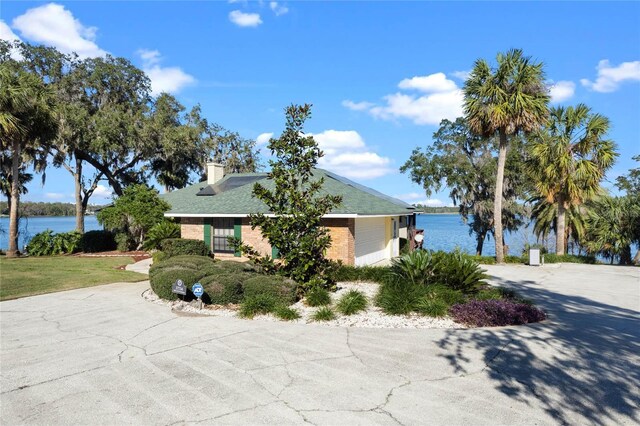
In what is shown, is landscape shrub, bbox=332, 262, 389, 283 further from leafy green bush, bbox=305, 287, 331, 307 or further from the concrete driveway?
the concrete driveway

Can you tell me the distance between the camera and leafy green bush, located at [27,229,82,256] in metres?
23.8

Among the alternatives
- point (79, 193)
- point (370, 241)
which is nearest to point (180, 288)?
point (370, 241)

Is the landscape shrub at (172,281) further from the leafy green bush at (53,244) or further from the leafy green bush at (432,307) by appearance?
the leafy green bush at (53,244)

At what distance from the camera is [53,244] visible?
24484 millimetres

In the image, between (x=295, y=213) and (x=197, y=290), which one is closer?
(x=197, y=290)

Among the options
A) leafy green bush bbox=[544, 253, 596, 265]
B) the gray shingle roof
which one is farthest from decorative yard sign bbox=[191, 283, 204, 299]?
leafy green bush bbox=[544, 253, 596, 265]

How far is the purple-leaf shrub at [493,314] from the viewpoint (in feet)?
28.6

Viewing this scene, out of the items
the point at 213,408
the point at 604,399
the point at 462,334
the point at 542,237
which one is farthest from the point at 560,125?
the point at 213,408

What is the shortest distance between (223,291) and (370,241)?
1011 cm

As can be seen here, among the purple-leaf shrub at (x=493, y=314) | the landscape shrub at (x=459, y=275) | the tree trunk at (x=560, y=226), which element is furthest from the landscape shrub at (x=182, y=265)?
the tree trunk at (x=560, y=226)

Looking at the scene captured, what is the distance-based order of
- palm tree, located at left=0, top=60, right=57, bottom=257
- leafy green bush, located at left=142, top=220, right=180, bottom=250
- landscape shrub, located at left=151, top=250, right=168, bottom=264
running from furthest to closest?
leafy green bush, located at left=142, top=220, right=180, bottom=250 < palm tree, located at left=0, top=60, right=57, bottom=257 < landscape shrub, located at left=151, top=250, right=168, bottom=264

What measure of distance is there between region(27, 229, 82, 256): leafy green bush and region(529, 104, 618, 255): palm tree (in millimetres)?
29405

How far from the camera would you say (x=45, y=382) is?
576 cm

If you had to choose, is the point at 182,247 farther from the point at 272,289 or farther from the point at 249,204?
the point at 272,289
